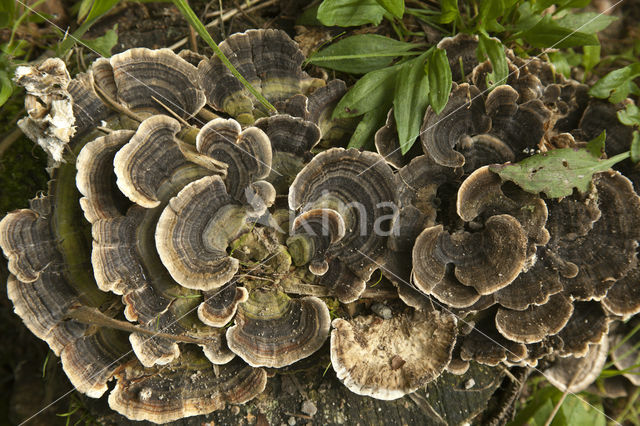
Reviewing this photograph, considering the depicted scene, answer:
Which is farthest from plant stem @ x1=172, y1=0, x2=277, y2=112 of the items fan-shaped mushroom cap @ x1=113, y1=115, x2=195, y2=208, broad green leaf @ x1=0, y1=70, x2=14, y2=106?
broad green leaf @ x1=0, y1=70, x2=14, y2=106

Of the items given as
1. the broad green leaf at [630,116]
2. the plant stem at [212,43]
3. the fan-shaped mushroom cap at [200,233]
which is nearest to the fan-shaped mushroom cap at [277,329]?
the fan-shaped mushroom cap at [200,233]

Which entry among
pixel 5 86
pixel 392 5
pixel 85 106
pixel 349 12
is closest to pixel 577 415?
pixel 392 5

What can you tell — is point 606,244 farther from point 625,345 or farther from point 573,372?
point 625,345

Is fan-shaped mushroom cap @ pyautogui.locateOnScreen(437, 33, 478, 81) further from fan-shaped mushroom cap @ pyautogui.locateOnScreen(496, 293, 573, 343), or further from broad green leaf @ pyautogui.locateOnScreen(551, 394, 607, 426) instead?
broad green leaf @ pyautogui.locateOnScreen(551, 394, 607, 426)

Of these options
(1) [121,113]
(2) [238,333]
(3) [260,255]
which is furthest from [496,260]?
(1) [121,113]

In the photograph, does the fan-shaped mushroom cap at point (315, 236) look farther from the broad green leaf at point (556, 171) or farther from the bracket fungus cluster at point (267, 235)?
the broad green leaf at point (556, 171)

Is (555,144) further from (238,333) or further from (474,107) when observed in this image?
(238,333)
